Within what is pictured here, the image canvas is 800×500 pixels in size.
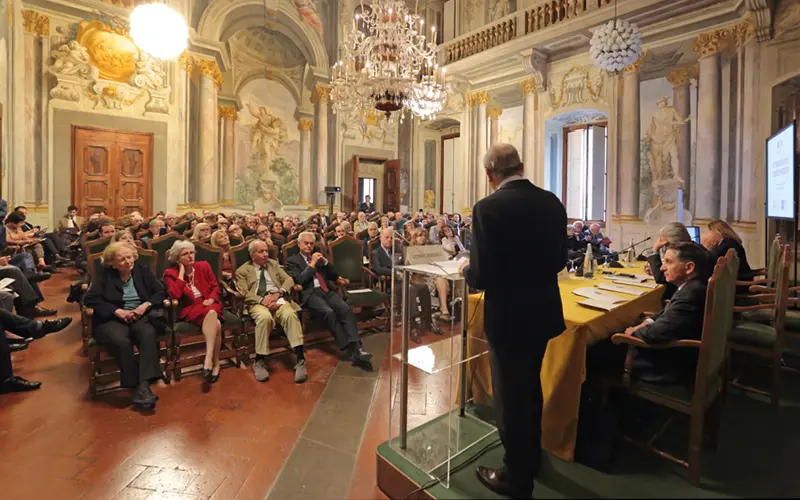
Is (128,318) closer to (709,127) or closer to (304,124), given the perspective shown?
(709,127)

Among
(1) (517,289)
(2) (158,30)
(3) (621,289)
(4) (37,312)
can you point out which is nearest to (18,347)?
(4) (37,312)

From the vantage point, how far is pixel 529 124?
10.5 m

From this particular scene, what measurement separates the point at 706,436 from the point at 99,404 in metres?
3.63

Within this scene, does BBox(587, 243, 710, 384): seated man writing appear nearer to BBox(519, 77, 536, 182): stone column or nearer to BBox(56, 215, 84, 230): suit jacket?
BBox(519, 77, 536, 182): stone column

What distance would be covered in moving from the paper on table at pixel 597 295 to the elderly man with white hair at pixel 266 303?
6.89ft

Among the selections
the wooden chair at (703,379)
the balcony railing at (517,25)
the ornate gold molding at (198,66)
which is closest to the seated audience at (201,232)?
the wooden chair at (703,379)

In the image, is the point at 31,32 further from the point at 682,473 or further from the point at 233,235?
the point at 682,473

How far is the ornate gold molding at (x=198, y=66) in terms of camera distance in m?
9.88

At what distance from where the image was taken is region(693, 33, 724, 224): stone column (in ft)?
24.9

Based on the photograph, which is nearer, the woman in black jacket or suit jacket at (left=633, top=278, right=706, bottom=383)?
suit jacket at (left=633, top=278, right=706, bottom=383)

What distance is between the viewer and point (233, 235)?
5.50 m

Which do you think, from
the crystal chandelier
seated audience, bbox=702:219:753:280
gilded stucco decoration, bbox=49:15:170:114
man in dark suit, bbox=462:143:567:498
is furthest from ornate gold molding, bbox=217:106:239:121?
man in dark suit, bbox=462:143:567:498

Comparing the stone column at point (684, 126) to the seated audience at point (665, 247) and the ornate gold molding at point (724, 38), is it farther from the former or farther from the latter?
the seated audience at point (665, 247)

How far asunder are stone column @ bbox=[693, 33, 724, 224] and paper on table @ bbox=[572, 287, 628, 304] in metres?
6.70
